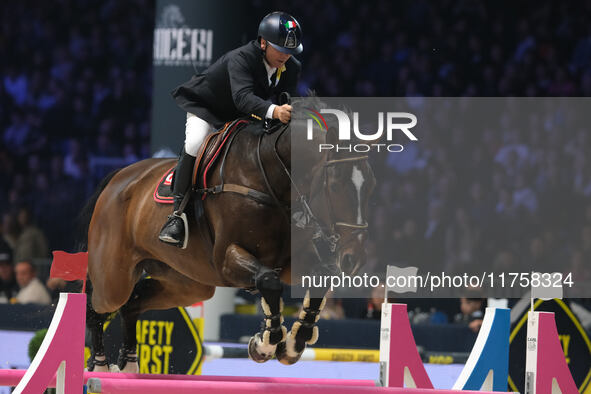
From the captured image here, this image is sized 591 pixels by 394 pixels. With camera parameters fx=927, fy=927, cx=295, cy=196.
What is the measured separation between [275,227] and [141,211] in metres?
1.16

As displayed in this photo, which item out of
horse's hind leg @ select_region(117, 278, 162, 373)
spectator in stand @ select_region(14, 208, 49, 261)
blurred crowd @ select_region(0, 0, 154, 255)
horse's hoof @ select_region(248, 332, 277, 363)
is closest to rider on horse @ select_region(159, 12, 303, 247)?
horse's hoof @ select_region(248, 332, 277, 363)

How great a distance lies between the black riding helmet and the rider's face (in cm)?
5

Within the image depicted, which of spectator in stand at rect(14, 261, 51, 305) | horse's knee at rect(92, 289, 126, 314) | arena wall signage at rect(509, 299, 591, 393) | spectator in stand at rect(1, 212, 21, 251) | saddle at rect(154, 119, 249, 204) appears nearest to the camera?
saddle at rect(154, 119, 249, 204)

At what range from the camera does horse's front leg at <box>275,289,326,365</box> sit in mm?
4445

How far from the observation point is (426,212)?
14.5 ft

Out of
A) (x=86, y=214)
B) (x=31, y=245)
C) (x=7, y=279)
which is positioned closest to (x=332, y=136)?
(x=86, y=214)

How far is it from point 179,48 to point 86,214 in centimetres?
251

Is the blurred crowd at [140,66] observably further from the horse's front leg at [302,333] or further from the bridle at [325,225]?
the bridle at [325,225]

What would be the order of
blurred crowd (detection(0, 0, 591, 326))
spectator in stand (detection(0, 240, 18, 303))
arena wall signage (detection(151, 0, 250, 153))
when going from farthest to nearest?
blurred crowd (detection(0, 0, 591, 326)) < spectator in stand (detection(0, 240, 18, 303)) < arena wall signage (detection(151, 0, 250, 153))

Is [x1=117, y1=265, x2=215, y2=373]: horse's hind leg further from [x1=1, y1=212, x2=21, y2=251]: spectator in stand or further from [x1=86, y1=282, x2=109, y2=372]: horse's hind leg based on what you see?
[x1=1, y1=212, x2=21, y2=251]: spectator in stand

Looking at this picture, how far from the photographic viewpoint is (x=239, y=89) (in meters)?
4.58

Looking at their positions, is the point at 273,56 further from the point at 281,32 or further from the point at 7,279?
the point at 7,279

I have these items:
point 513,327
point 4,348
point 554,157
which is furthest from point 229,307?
point 554,157

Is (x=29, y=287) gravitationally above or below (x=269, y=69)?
below
